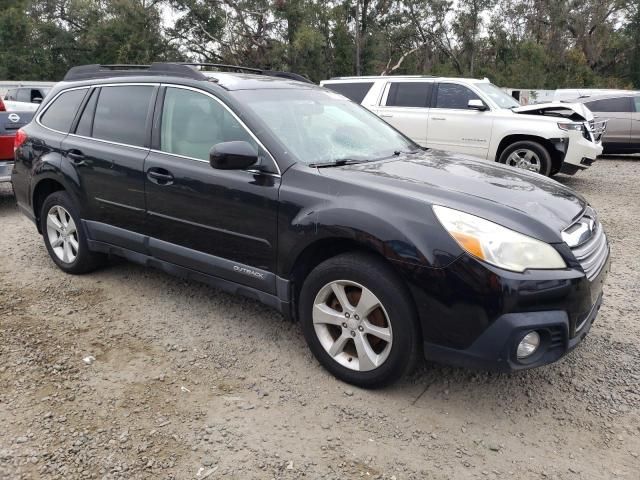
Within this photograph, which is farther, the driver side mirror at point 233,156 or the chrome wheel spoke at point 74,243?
the chrome wheel spoke at point 74,243

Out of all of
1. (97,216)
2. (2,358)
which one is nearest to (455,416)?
(2,358)

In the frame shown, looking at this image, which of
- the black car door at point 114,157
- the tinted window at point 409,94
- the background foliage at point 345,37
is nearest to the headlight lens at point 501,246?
the black car door at point 114,157

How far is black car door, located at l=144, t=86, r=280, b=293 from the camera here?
3322 millimetres

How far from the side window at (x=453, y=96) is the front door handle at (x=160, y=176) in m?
6.62

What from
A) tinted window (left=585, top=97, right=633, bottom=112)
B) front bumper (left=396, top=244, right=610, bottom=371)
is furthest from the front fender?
tinted window (left=585, top=97, right=633, bottom=112)

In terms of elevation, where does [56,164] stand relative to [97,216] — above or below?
above

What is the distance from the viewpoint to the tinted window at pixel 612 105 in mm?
12250

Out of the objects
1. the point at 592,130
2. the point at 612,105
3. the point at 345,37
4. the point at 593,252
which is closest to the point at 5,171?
the point at 593,252

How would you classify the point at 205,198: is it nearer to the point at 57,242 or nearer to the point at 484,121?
the point at 57,242

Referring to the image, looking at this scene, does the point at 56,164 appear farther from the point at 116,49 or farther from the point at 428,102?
the point at 116,49

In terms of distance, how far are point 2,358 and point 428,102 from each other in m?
7.80

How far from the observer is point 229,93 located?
141 inches

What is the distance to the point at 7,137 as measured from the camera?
22.6 feet

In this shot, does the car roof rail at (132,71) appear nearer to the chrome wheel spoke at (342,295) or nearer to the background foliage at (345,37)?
the chrome wheel spoke at (342,295)
